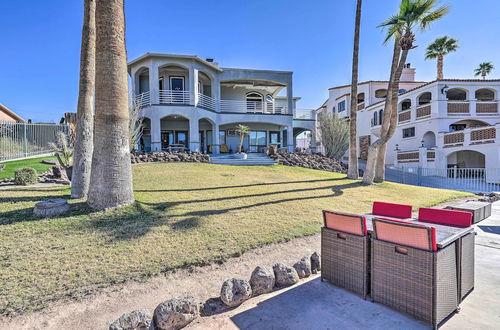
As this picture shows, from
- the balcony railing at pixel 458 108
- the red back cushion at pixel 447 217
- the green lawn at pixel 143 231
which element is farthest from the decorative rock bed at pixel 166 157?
the balcony railing at pixel 458 108

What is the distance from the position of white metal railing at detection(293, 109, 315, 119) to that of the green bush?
2338cm

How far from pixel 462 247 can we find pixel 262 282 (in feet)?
8.52

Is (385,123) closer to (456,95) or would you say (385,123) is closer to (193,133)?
(193,133)

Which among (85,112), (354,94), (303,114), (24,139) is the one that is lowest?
(24,139)

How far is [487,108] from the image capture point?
2245 cm

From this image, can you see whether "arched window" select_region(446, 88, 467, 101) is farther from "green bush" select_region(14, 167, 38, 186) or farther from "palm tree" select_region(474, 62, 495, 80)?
"green bush" select_region(14, 167, 38, 186)

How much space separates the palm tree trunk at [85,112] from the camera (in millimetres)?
7463

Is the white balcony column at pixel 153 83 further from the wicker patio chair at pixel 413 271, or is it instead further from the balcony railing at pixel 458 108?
the balcony railing at pixel 458 108

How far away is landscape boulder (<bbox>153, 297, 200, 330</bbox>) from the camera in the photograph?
2.93 m

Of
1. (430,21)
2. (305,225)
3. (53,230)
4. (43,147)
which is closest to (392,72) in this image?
(430,21)

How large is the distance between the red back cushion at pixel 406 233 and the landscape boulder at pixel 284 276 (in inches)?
55.0

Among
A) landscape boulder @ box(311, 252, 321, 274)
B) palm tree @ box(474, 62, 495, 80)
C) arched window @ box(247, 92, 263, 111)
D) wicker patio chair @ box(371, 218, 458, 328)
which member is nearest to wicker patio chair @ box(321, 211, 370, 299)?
wicker patio chair @ box(371, 218, 458, 328)

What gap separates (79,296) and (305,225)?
4.90 meters

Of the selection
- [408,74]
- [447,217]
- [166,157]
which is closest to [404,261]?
[447,217]
